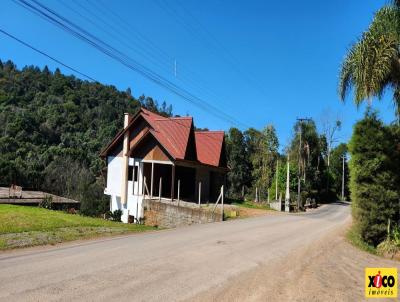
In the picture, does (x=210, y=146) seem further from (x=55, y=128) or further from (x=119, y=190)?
(x=55, y=128)

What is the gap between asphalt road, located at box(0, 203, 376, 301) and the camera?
771cm

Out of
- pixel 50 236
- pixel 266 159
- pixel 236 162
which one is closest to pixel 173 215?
pixel 50 236

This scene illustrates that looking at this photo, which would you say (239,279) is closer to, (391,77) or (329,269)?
(329,269)

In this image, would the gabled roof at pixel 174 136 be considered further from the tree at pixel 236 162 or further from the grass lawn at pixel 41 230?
the tree at pixel 236 162

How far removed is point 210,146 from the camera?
40.0 m

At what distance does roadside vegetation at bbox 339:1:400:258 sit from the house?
1635 cm

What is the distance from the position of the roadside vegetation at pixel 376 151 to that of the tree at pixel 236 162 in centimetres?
5177

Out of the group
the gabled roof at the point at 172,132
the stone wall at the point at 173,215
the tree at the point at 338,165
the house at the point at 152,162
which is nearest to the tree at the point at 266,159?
the house at the point at 152,162

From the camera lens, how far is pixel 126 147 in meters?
34.7

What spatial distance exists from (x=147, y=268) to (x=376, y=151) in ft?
30.6

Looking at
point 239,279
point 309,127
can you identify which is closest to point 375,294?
point 239,279

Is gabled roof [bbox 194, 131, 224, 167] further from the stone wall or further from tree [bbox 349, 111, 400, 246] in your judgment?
tree [bbox 349, 111, 400, 246]

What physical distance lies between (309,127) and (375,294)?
54136 millimetres

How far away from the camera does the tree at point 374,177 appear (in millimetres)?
14672
